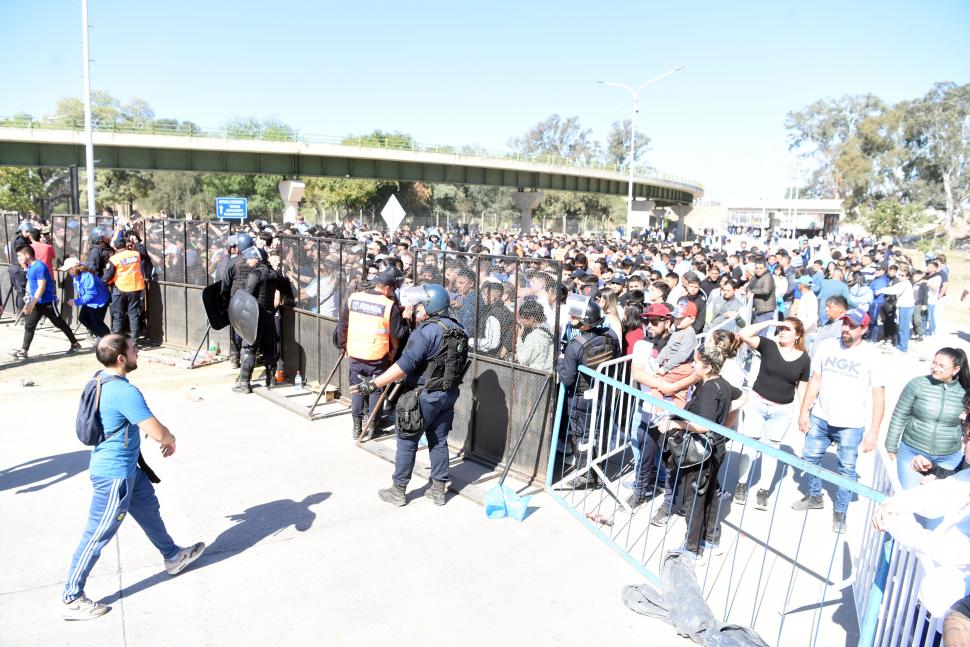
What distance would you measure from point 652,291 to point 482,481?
273cm

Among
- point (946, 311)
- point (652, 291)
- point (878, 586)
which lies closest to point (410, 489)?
point (652, 291)

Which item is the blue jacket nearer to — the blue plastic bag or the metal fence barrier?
the blue plastic bag

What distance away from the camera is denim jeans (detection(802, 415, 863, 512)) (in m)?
5.46

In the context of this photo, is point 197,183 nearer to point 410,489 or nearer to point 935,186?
point 410,489

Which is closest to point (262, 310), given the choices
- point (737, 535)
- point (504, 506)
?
point (504, 506)

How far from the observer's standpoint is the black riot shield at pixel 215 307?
29.7 feet

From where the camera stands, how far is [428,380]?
5.48m

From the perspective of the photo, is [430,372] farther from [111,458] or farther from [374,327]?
[111,458]

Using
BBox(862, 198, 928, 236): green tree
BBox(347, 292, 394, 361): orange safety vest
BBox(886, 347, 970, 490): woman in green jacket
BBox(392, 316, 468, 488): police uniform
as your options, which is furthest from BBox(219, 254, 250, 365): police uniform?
BBox(862, 198, 928, 236): green tree

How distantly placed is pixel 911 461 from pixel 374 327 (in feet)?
15.1

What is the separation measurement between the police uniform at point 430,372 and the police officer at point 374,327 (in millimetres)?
1054

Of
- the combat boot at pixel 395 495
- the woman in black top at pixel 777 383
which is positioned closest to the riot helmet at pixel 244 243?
the combat boot at pixel 395 495

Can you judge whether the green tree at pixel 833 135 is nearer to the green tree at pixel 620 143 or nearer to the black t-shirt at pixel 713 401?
the green tree at pixel 620 143

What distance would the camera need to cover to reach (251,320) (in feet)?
27.6
